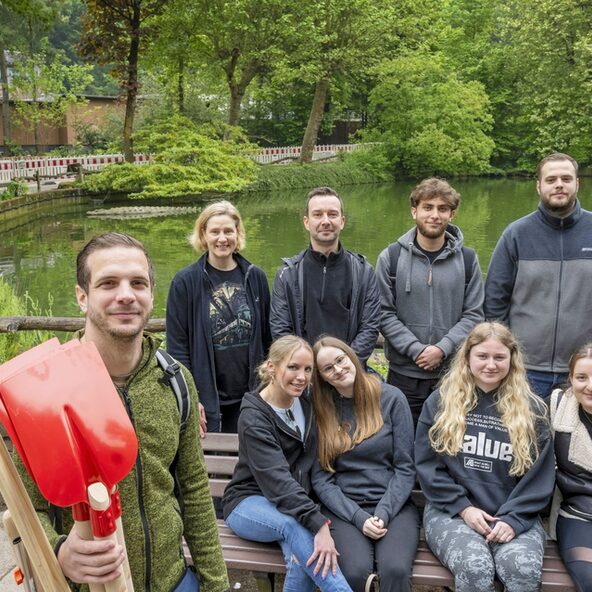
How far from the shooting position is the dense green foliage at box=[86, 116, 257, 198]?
20.6 m

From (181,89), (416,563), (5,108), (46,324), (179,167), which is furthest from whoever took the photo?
(5,108)

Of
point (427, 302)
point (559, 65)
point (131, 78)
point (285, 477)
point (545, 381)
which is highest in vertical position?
point (559, 65)

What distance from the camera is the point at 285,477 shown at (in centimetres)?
271

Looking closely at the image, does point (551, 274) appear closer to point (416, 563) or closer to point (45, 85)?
point (416, 563)

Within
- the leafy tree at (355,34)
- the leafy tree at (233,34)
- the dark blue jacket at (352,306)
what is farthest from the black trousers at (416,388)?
the leafy tree at (355,34)

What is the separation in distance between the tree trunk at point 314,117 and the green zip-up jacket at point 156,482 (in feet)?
93.5

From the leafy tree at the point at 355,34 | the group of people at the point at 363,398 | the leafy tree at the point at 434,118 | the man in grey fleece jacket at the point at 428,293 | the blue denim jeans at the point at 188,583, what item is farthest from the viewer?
the leafy tree at the point at 434,118

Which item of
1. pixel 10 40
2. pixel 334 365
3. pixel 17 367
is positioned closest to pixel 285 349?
pixel 334 365

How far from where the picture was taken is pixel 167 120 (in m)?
22.6

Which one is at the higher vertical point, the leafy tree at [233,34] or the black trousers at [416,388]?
the leafy tree at [233,34]

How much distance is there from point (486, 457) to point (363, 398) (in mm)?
566

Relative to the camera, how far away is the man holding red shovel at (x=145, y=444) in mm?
1625

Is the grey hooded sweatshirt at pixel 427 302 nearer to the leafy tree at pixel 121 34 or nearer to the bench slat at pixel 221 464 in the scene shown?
the bench slat at pixel 221 464

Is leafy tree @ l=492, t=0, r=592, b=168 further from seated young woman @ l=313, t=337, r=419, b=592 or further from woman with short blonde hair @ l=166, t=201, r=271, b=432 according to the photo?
seated young woman @ l=313, t=337, r=419, b=592
